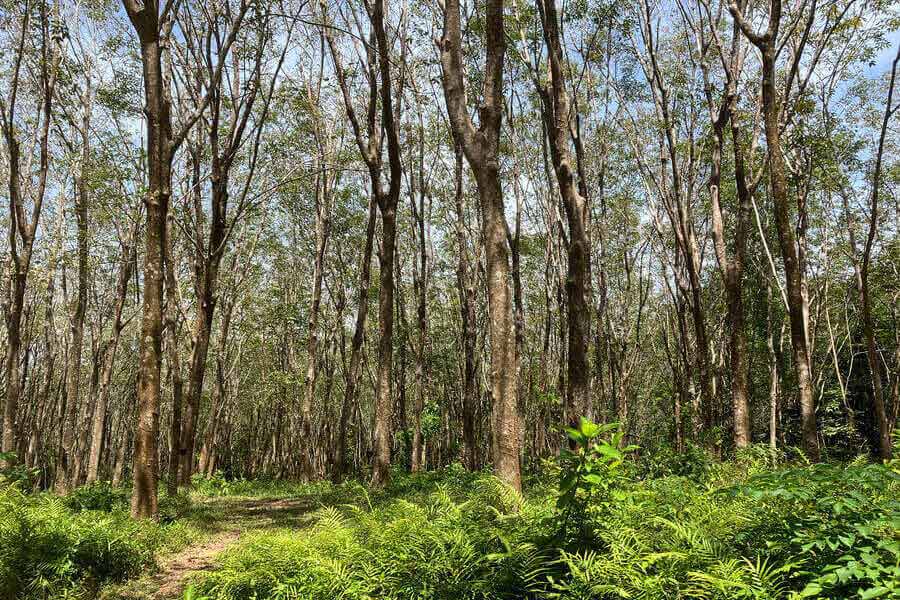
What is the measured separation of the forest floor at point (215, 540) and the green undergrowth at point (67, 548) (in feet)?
0.65

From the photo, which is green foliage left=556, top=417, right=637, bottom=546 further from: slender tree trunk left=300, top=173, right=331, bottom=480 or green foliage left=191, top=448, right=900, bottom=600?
slender tree trunk left=300, top=173, right=331, bottom=480

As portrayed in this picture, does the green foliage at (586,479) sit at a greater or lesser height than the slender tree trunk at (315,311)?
lesser

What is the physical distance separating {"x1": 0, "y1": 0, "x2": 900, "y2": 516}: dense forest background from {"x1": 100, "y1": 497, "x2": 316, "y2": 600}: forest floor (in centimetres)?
125

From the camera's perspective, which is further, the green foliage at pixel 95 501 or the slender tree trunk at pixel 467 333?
the slender tree trunk at pixel 467 333

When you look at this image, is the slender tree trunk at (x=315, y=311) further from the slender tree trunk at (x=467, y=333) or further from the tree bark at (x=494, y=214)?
the tree bark at (x=494, y=214)

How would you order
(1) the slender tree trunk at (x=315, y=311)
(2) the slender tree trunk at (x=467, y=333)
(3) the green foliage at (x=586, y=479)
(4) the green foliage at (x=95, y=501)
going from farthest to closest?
(1) the slender tree trunk at (x=315, y=311)
(2) the slender tree trunk at (x=467, y=333)
(4) the green foliage at (x=95, y=501)
(3) the green foliage at (x=586, y=479)

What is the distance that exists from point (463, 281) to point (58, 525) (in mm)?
14255

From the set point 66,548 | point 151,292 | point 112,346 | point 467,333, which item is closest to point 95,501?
point 151,292

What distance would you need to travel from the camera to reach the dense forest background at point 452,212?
8.71m

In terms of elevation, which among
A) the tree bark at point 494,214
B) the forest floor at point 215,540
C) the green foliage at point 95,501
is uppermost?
the tree bark at point 494,214

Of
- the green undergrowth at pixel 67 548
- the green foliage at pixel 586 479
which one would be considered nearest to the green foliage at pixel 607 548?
the green foliage at pixel 586 479

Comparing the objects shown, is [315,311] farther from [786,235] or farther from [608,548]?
[608,548]

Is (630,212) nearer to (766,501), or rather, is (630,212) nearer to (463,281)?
(463,281)

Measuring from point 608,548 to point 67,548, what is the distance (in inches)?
221
